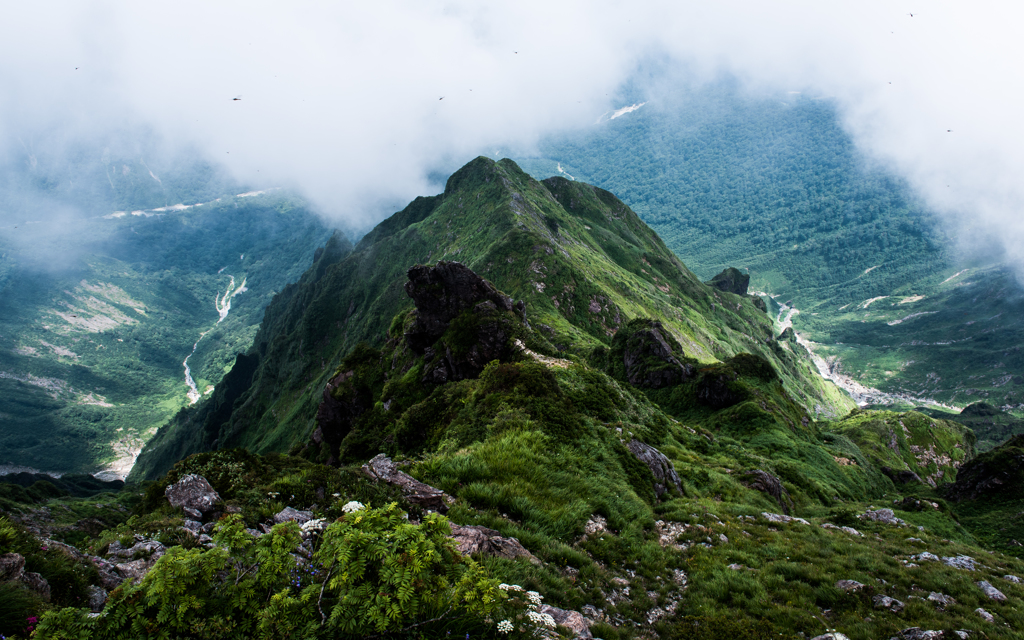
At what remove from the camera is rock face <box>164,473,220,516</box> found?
9.77 meters

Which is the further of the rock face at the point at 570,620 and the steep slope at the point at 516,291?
the steep slope at the point at 516,291

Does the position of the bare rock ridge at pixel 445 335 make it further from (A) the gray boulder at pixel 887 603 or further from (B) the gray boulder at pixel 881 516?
(A) the gray boulder at pixel 887 603

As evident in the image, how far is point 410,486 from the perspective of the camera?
11461 mm

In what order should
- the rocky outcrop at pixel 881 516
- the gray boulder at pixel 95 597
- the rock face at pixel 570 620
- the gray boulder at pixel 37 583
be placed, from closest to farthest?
1. the gray boulder at pixel 37 583
2. the gray boulder at pixel 95 597
3. the rock face at pixel 570 620
4. the rocky outcrop at pixel 881 516

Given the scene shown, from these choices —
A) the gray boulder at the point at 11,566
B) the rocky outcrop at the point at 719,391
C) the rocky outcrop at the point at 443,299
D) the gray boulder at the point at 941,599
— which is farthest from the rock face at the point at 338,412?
the gray boulder at the point at 941,599

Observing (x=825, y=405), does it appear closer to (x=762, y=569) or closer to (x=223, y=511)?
(x=762, y=569)

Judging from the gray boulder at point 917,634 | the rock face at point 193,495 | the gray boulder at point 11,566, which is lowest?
the gray boulder at point 917,634

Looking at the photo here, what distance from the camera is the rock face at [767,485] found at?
69.9 ft

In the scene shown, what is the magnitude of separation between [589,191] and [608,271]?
7231 centimetres

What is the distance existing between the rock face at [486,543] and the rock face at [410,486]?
1113 millimetres

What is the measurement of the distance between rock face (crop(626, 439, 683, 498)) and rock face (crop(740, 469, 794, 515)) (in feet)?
18.3

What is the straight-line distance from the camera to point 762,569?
1159 cm

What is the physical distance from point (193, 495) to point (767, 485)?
80.8 ft

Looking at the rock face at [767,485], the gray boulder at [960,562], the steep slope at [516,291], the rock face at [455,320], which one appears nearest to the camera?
the gray boulder at [960,562]
